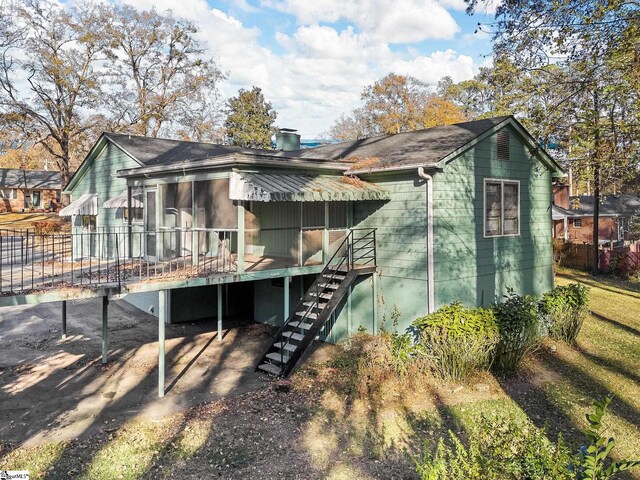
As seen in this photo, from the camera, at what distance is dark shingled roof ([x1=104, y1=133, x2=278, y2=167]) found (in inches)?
590

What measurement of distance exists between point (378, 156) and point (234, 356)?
20.8 ft

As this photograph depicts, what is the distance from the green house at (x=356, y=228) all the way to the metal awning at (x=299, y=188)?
0.03 m

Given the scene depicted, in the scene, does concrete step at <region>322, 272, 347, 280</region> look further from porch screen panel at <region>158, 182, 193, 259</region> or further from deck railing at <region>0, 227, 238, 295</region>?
porch screen panel at <region>158, 182, 193, 259</region>

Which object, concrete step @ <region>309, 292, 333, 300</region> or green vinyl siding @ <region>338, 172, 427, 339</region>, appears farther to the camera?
concrete step @ <region>309, 292, 333, 300</region>

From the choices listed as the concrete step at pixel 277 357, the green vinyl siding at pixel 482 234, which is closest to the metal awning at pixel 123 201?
the concrete step at pixel 277 357

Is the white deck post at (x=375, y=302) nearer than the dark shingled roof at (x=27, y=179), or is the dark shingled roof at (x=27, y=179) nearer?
the white deck post at (x=375, y=302)

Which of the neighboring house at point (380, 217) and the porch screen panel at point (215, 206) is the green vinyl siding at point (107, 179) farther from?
the porch screen panel at point (215, 206)

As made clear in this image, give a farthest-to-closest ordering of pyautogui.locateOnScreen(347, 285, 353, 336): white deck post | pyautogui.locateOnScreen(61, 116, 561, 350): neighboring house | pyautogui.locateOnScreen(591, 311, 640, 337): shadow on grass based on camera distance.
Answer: pyautogui.locateOnScreen(591, 311, 640, 337): shadow on grass → pyautogui.locateOnScreen(347, 285, 353, 336): white deck post → pyautogui.locateOnScreen(61, 116, 561, 350): neighboring house

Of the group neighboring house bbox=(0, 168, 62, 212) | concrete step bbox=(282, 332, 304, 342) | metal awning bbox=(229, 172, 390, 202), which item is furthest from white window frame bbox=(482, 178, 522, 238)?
neighboring house bbox=(0, 168, 62, 212)


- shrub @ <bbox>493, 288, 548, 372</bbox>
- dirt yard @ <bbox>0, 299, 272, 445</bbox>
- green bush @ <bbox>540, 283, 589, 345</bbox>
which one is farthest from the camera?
Result: green bush @ <bbox>540, 283, 589, 345</bbox>

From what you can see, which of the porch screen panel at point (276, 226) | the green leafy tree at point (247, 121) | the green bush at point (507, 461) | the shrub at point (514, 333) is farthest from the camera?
the green leafy tree at point (247, 121)

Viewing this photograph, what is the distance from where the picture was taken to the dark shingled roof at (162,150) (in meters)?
15.0

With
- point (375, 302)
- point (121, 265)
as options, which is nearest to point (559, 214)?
point (375, 302)

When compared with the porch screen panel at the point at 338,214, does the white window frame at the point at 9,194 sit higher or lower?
higher
